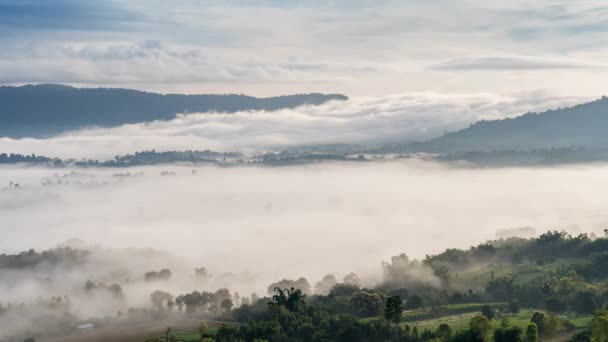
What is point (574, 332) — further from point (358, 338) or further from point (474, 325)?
point (358, 338)

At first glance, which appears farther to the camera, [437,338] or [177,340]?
[177,340]

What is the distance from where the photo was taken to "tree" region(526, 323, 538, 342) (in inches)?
6442

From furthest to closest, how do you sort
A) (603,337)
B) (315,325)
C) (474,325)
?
(315,325) < (474,325) < (603,337)

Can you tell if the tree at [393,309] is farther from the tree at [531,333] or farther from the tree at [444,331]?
the tree at [531,333]

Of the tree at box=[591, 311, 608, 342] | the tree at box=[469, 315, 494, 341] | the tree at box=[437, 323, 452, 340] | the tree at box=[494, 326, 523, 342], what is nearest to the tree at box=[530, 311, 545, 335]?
the tree at box=[494, 326, 523, 342]

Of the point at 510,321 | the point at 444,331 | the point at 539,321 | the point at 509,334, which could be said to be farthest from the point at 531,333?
the point at 510,321

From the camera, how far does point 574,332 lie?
177375 millimetres

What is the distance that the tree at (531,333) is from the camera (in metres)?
164

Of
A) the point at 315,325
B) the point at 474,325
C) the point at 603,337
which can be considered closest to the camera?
the point at 603,337

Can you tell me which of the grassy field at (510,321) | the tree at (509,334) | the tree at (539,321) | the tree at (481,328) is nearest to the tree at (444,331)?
the grassy field at (510,321)

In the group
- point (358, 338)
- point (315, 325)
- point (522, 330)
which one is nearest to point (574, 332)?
point (522, 330)

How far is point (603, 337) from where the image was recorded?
154 metres

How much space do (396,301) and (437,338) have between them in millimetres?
13345

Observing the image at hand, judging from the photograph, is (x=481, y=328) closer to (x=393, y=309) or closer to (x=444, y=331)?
(x=444, y=331)
